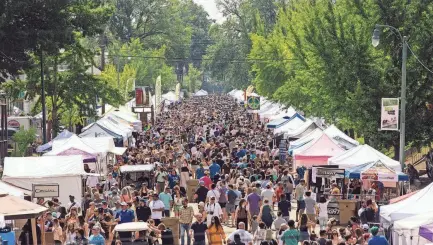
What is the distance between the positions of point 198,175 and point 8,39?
13.3m

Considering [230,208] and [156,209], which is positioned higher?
[156,209]

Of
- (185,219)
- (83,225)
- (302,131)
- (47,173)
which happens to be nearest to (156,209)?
(185,219)

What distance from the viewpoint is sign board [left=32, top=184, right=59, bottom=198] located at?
26.7m

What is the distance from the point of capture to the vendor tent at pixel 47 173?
2758 centimetres

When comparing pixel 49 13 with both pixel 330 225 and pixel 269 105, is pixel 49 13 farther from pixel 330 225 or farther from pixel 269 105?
pixel 269 105

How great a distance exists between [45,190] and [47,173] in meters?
0.98

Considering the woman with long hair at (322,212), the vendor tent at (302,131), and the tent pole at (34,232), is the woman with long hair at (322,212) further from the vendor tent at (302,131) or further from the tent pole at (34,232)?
the vendor tent at (302,131)

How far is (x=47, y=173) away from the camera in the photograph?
2791 cm

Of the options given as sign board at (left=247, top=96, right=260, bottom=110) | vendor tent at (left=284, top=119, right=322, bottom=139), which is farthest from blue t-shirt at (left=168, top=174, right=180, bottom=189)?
sign board at (left=247, top=96, right=260, bottom=110)

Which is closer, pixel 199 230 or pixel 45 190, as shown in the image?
pixel 199 230

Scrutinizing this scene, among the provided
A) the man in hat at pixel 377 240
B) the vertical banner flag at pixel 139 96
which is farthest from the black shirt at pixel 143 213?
the vertical banner flag at pixel 139 96

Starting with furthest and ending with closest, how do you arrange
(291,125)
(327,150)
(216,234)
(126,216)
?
(291,125) < (327,150) < (126,216) < (216,234)

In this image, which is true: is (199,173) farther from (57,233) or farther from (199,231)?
(199,231)

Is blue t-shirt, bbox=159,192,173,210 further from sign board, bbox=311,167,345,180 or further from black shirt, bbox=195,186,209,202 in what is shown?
sign board, bbox=311,167,345,180
